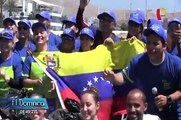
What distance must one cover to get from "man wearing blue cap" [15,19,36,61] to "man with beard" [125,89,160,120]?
2663 millimetres

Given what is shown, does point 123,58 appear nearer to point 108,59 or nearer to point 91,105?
point 108,59

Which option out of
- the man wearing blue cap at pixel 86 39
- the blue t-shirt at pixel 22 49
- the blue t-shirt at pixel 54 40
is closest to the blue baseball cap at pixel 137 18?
the man wearing blue cap at pixel 86 39

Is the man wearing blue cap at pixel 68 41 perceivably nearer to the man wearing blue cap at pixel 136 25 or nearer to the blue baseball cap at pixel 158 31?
the man wearing blue cap at pixel 136 25

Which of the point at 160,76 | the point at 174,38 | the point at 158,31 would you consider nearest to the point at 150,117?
the point at 160,76

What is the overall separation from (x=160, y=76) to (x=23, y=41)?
9.33 feet

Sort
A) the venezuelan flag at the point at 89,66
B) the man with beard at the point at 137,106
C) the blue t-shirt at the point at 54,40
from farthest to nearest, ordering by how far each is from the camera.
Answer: the blue t-shirt at the point at 54,40
the venezuelan flag at the point at 89,66
the man with beard at the point at 137,106

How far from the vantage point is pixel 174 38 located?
6934mm

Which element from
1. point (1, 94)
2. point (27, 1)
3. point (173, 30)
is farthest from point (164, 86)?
point (27, 1)

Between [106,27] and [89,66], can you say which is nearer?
[89,66]

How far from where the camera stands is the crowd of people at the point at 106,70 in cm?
575

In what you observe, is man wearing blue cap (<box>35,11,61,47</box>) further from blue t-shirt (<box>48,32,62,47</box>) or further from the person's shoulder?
the person's shoulder

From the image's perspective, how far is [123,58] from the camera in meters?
7.27

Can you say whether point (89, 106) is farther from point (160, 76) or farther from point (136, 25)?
point (136, 25)

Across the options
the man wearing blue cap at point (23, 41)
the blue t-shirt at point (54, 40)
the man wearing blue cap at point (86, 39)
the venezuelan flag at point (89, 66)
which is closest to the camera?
the venezuelan flag at point (89, 66)
